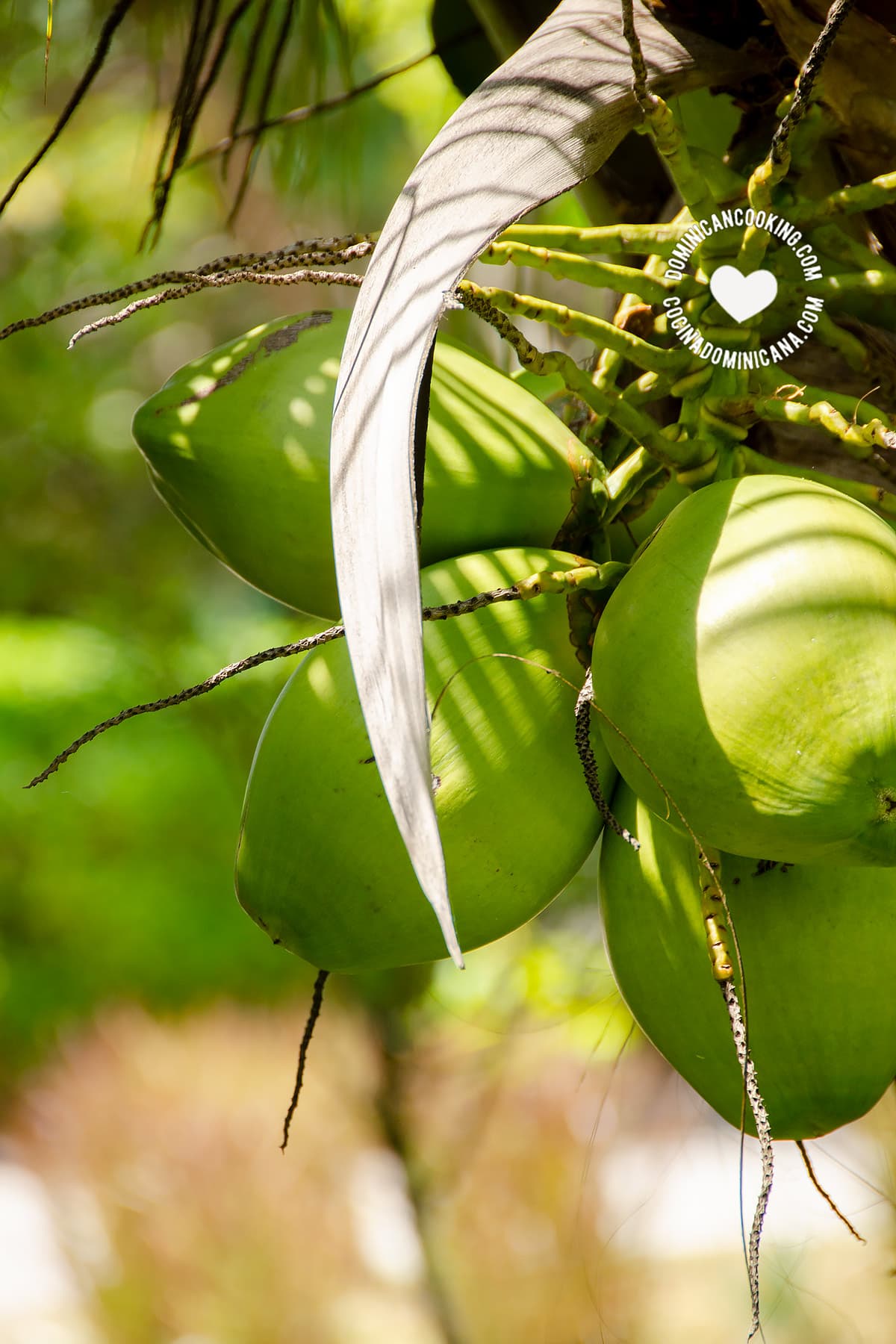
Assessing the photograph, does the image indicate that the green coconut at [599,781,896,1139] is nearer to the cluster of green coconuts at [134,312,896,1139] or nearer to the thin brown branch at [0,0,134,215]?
the cluster of green coconuts at [134,312,896,1139]

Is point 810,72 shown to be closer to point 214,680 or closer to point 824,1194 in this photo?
point 214,680

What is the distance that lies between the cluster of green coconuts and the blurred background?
0.75 m

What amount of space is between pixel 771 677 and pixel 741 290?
0.18 m

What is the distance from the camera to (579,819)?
0.48 metres

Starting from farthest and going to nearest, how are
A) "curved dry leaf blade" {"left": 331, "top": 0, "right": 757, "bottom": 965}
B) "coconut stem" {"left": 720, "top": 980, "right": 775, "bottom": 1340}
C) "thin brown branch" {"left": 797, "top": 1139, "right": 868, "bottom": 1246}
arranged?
"thin brown branch" {"left": 797, "top": 1139, "right": 868, "bottom": 1246} → "coconut stem" {"left": 720, "top": 980, "right": 775, "bottom": 1340} → "curved dry leaf blade" {"left": 331, "top": 0, "right": 757, "bottom": 965}

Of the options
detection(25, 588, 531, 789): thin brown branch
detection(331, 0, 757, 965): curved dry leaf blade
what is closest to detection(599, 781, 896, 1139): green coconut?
detection(25, 588, 531, 789): thin brown branch

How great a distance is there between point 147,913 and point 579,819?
→ 178 cm

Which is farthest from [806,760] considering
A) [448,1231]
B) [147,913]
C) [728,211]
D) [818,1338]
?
[147,913]

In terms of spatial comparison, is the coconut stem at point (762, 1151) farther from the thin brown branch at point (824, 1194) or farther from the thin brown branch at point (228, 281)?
the thin brown branch at point (228, 281)

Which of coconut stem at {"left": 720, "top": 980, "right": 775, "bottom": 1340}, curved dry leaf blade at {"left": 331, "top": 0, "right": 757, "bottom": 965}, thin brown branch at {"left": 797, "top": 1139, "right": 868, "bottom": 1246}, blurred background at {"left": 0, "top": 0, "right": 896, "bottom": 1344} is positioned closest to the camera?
curved dry leaf blade at {"left": 331, "top": 0, "right": 757, "bottom": 965}

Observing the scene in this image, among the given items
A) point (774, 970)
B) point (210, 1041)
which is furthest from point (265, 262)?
point (210, 1041)

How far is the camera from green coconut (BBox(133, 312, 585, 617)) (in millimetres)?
516

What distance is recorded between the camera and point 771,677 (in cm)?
36

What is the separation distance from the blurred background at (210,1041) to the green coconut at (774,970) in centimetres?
77
